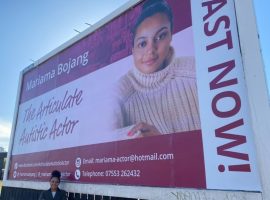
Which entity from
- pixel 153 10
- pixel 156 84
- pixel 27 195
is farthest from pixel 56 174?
pixel 153 10

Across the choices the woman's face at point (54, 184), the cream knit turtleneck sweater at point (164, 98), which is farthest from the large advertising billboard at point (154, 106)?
the woman's face at point (54, 184)

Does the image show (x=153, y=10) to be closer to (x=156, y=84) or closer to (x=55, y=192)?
(x=156, y=84)

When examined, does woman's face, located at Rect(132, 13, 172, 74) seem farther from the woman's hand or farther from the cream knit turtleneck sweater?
the woman's hand

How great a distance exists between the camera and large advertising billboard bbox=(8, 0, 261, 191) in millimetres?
2484

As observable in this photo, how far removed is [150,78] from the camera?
10.9ft

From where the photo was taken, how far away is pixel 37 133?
17.1 ft

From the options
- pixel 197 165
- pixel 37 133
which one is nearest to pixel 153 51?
pixel 197 165

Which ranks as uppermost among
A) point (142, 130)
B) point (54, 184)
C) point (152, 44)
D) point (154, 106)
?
point (152, 44)

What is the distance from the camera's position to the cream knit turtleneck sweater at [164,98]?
2830 millimetres

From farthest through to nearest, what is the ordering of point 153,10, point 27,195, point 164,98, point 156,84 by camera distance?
point 27,195 → point 153,10 → point 156,84 → point 164,98

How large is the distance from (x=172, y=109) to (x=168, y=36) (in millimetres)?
839

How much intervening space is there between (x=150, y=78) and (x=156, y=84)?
14 centimetres

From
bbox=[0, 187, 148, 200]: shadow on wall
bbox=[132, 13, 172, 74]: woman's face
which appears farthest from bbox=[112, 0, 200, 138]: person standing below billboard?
bbox=[0, 187, 148, 200]: shadow on wall

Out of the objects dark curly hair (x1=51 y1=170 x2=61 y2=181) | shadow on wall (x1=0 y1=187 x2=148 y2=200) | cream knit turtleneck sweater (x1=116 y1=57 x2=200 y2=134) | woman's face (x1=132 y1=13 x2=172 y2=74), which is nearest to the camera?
cream knit turtleneck sweater (x1=116 y1=57 x2=200 y2=134)
